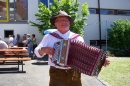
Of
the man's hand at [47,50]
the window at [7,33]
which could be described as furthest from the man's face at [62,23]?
the window at [7,33]

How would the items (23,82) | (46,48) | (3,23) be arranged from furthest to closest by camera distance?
1. (3,23)
2. (23,82)
3. (46,48)

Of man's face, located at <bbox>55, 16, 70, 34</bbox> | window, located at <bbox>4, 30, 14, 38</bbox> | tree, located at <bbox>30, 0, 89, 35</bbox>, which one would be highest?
tree, located at <bbox>30, 0, 89, 35</bbox>

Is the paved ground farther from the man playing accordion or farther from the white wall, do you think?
the white wall

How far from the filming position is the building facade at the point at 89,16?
17328mm

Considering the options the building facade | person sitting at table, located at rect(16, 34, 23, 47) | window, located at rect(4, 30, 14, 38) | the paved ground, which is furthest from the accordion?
window, located at rect(4, 30, 14, 38)

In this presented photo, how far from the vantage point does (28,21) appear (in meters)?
17.5

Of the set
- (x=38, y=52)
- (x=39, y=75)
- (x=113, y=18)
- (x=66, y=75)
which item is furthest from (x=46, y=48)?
(x=113, y=18)

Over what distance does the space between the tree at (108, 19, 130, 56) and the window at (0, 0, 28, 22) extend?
7282 mm

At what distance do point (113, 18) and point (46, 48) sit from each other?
62.7 ft

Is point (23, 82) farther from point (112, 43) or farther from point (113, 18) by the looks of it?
point (113, 18)

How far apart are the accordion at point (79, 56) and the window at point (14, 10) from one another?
14.5 m

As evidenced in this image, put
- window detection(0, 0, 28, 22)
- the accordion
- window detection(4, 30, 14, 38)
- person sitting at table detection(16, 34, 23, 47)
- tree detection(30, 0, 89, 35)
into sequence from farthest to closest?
1. window detection(4, 30, 14, 38)
2. window detection(0, 0, 28, 22)
3. person sitting at table detection(16, 34, 23, 47)
4. tree detection(30, 0, 89, 35)
5. the accordion

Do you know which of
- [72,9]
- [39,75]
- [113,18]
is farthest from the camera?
[113,18]

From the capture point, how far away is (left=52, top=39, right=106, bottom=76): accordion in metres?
3.43
